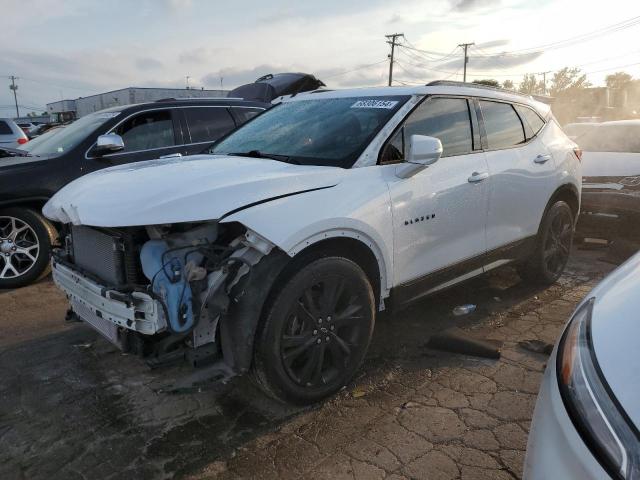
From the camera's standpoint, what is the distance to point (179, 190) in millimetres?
2564

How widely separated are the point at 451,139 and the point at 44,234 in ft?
13.7

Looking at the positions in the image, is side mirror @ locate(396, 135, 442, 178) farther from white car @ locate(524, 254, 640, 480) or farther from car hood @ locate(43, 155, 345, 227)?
white car @ locate(524, 254, 640, 480)

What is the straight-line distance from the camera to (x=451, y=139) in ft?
12.5

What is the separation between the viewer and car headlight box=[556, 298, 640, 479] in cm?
121

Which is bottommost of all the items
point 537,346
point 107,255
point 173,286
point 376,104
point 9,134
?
point 537,346

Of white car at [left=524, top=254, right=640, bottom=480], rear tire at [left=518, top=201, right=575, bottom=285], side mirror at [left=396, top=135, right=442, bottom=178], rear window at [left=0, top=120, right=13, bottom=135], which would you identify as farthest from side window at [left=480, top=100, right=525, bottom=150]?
rear window at [left=0, top=120, right=13, bottom=135]

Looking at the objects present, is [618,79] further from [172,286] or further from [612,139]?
[172,286]

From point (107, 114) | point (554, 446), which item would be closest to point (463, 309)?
point (554, 446)

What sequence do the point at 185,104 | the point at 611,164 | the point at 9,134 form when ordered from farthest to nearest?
the point at 9,134 → the point at 611,164 → the point at 185,104

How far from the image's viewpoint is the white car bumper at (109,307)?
2.45 m

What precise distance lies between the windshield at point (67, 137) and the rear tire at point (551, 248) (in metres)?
4.74

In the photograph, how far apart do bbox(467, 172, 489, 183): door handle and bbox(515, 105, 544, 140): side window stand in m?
1.01

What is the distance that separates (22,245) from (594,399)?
5457mm

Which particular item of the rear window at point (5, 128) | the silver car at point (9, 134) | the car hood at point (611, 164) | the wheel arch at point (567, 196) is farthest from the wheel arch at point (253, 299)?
the rear window at point (5, 128)
